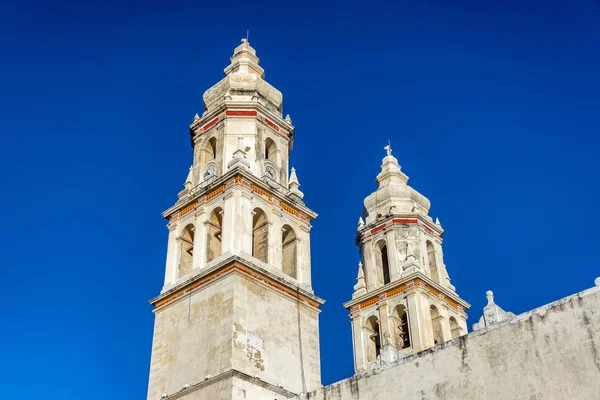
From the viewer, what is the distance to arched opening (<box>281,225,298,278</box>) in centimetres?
2244

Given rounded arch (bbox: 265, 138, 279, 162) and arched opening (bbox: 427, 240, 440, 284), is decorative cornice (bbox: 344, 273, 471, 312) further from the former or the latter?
rounded arch (bbox: 265, 138, 279, 162)

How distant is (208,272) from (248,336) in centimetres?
213

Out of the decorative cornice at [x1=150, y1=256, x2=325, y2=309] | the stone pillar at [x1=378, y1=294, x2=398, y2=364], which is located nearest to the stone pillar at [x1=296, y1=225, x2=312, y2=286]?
the decorative cornice at [x1=150, y1=256, x2=325, y2=309]

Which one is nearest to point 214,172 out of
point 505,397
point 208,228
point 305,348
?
point 208,228

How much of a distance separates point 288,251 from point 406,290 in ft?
28.0

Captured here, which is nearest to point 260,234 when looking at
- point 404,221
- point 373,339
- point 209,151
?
point 209,151

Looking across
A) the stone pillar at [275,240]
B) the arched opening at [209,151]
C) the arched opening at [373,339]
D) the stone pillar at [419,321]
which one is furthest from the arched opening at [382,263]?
the stone pillar at [275,240]

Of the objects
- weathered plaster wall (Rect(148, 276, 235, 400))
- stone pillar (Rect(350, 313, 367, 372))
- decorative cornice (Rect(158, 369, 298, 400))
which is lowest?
decorative cornice (Rect(158, 369, 298, 400))

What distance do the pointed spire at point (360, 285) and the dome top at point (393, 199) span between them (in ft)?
7.92

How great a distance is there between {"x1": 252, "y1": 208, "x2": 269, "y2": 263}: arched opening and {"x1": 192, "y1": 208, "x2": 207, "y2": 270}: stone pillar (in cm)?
141

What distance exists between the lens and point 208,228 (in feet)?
73.3

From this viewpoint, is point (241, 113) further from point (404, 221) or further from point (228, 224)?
point (404, 221)

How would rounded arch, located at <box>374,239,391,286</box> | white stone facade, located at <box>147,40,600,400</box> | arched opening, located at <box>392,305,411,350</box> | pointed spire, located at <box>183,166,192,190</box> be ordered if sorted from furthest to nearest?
rounded arch, located at <box>374,239,391,286</box> → arched opening, located at <box>392,305,411,350</box> → pointed spire, located at <box>183,166,192,190</box> → white stone facade, located at <box>147,40,600,400</box>

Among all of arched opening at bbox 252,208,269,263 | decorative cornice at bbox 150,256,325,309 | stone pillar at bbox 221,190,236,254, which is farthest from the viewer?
arched opening at bbox 252,208,269,263
